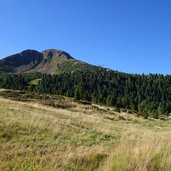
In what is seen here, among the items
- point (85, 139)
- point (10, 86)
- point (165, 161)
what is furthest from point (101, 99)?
point (165, 161)

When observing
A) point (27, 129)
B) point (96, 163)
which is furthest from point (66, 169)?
point (27, 129)

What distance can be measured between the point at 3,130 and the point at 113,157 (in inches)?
333

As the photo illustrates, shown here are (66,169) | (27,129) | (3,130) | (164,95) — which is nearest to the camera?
(66,169)

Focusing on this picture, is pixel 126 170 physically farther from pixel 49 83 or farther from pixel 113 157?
pixel 49 83

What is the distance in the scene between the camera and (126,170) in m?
6.76

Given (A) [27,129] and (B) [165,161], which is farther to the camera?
(A) [27,129]

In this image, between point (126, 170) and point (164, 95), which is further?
point (164, 95)

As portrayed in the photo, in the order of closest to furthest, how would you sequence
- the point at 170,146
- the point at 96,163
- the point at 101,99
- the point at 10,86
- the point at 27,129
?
the point at 96,163, the point at 170,146, the point at 27,129, the point at 101,99, the point at 10,86

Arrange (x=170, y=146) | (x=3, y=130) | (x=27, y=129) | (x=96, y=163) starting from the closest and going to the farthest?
(x=96, y=163), (x=170, y=146), (x=3, y=130), (x=27, y=129)

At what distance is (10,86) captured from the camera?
531 ft

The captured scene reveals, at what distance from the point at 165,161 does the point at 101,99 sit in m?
134

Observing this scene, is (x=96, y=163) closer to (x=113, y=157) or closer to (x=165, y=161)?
(x=113, y=157)

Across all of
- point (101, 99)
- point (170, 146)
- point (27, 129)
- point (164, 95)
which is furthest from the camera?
point (164, 95)

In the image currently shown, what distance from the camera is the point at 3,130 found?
1479 centimetres
